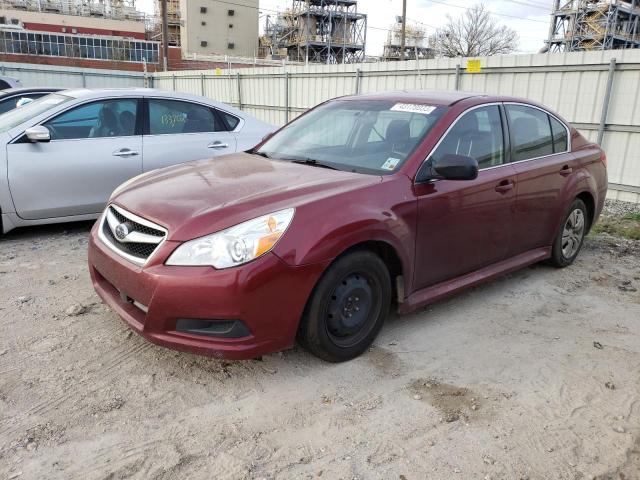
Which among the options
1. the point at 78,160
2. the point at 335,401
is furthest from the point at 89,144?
the point at 335,401

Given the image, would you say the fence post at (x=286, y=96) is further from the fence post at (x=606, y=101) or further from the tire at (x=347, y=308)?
the tire at (x=347, y=308)

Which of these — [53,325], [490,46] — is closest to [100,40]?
[490,46]

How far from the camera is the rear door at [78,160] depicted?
5.30 metres

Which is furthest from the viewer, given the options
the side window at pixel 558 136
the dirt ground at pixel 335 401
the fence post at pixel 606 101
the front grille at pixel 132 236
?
the fence post at pixel 606 101

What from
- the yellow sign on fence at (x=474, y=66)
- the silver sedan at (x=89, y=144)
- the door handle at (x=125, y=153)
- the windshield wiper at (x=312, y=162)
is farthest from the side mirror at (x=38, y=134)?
the yellow sign on fence at (x=474, y=66)

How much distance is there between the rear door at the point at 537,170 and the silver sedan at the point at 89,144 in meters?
3.40

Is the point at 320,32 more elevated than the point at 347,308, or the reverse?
the point at 320,32

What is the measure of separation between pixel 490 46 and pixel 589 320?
203ft

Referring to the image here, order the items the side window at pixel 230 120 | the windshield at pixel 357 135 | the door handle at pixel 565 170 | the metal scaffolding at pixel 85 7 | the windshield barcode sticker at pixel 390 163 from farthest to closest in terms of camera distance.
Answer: the metal scaffolding at pixel 85 7 → the side window at pixel 230 120 → the door handle at pixel 565 170 → the windshield at pixel 357 135 → the windshield barcode sticker at pixel 390 163

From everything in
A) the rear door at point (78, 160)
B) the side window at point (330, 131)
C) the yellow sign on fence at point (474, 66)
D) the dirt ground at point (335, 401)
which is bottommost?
the dirt ground at point (335, 401)

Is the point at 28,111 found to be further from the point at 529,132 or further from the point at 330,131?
the point at 529,132

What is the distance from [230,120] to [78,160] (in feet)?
6.17

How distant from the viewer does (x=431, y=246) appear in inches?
142

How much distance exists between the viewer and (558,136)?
4898 mm
